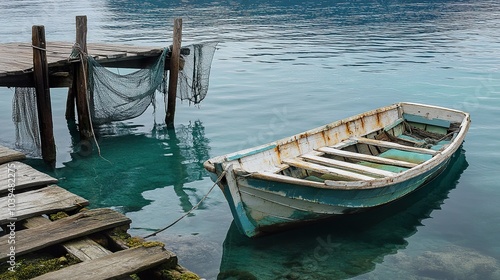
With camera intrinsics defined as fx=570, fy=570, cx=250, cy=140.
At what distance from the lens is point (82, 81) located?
12.2m

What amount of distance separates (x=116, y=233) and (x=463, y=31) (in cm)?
3266

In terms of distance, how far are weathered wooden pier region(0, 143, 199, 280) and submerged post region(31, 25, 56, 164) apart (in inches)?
170

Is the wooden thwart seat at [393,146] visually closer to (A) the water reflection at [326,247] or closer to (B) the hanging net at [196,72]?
(A) the water reflection at [326,247]

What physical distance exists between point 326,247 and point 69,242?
154 inches

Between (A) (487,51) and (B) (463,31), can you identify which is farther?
(B) (463,31)

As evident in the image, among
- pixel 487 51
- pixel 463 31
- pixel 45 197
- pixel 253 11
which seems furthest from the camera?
pixel 253 11

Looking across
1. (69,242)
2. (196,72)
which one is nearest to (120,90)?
(196,72)

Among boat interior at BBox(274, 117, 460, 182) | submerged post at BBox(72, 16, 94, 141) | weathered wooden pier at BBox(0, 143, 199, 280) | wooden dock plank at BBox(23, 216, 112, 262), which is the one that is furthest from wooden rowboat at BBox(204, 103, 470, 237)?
submerged post at BBox(72, 16, 94, 141)

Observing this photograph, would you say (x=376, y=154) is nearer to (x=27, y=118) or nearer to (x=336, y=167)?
(x=336, y=167)

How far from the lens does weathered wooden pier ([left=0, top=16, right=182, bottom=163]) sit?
36.3ft

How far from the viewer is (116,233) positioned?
6223 mm

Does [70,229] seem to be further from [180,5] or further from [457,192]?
[180,5]

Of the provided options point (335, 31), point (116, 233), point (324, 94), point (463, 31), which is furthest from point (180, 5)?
point (116, 233)

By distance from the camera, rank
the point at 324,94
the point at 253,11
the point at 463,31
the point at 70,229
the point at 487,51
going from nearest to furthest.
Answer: the point at 70,229 < the point at 324,94 < the point at 487,51 < the point at 463,31 < the point at 253,11
